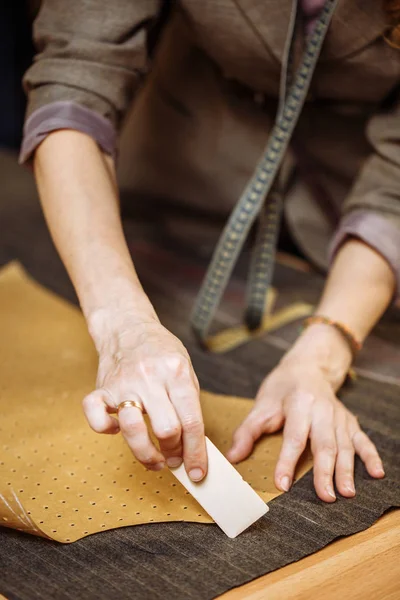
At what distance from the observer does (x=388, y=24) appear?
0.87 metres

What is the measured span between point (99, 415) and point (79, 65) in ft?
1.52

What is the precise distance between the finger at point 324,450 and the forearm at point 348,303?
4.0 inches

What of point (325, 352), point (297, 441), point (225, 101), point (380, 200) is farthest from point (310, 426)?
point (225, 101)

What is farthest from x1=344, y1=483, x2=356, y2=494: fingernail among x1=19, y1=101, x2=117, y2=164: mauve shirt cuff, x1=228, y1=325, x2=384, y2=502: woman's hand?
x1=19, y1=101, x2=117, y2=164: mauve shirt cuff

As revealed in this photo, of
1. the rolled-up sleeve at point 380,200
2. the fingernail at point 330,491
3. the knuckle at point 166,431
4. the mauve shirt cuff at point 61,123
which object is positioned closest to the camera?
the knuckle at point 166,431

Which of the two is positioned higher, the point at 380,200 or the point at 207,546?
the point at 380,200

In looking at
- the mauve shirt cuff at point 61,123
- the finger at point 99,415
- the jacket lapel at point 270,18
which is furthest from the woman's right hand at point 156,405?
the jacket lapel at point 270,18

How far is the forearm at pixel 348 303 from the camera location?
2.84 feet

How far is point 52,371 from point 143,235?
22.4 inches

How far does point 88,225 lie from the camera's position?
2.52 feet

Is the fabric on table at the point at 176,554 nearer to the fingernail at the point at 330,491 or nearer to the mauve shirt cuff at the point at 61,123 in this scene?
the fingernail at the point at 330,491

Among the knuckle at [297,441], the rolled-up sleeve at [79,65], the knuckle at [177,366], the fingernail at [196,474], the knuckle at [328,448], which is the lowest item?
the knuckle at [297,441]

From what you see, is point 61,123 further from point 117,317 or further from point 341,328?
point 341,328

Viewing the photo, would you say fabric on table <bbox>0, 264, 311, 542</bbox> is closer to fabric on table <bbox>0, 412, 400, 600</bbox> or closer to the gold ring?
fabric on table <bbox>0, 412, 400, 600</bbox>
